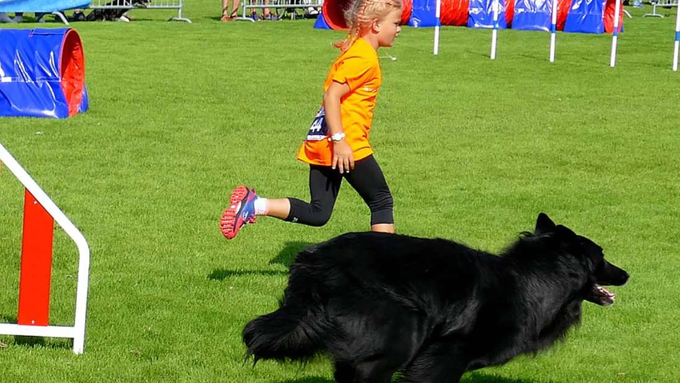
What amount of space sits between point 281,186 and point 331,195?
10.1 ft

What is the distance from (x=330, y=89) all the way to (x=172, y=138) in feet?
19.4

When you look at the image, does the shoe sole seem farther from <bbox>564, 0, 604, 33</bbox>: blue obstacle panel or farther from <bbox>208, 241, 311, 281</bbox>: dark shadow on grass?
<bbox>564, 0, 604, 33</bbox>: blue obstacle panel

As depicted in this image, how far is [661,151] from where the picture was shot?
11258 millimetres

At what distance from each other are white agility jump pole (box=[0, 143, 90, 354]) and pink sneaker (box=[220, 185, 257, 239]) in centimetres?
124

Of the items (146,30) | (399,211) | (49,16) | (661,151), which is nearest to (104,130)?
(399,211)

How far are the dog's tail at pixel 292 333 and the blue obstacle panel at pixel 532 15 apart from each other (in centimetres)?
2357

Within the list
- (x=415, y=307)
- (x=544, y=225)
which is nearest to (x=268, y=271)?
(x=544, y=225)

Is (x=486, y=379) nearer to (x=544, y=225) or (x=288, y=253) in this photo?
(x=544, y=225)

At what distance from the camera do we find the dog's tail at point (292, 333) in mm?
3869

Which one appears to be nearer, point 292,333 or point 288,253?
point 292,333

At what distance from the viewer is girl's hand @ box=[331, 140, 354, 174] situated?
577 centimetres

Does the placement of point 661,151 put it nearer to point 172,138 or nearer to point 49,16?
point 172,138

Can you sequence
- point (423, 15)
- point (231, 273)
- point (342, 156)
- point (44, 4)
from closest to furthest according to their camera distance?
point (342, 156) < point (231, 273) < point (44, 4) < point (423, 15)

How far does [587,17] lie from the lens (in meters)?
26.1
